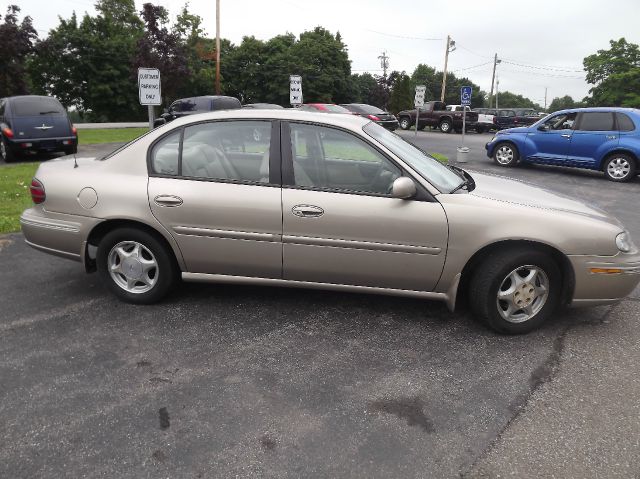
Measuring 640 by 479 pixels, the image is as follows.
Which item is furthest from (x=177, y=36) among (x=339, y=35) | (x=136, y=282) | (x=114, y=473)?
(x=339, y=35)

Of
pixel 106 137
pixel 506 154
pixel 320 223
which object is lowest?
pixel 320 223

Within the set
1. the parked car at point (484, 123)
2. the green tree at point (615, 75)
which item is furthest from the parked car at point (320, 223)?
the green tree at point (615, 75)

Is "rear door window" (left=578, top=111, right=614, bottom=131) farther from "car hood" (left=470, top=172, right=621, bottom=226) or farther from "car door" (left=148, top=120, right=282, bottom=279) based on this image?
"car door" (left=148, top=120, right=282, bottom=279)

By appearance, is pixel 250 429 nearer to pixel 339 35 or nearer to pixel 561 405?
pixel 561 405

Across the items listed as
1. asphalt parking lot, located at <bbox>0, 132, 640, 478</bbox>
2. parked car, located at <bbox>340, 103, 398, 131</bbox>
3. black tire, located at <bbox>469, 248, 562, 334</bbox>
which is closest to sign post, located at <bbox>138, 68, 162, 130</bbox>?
asphalt parking lot, located at <bbox>0, 132, 640, 478</bbox>

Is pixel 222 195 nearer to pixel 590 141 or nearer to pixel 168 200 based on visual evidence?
pixel 168 200

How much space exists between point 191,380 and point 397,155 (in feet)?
6.84

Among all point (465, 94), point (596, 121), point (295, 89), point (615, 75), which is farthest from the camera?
point (615, 75)

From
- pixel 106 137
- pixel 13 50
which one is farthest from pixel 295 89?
pixel 13 50

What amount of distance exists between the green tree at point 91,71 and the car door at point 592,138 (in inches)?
1561

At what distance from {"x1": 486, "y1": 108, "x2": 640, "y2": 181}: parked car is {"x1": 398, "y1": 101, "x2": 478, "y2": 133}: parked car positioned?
17020 millimetres

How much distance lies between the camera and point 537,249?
11.7 ft

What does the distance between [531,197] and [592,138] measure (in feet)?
30.5

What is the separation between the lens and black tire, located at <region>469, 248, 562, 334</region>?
11.6 ft
